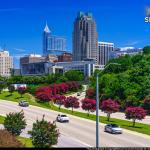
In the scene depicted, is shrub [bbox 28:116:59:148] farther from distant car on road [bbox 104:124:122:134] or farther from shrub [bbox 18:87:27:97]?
shrub [bbox 18:87:27:97]

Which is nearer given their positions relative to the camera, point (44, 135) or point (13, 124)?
point (44, 135)

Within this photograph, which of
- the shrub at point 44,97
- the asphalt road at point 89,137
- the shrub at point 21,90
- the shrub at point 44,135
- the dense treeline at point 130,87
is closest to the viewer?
the shrub at point 44,135

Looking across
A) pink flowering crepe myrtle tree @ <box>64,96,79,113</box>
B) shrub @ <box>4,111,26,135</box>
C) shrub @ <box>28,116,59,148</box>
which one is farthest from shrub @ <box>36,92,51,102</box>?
shrub @ <box>28,116,59,148</box>

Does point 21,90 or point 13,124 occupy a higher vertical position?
point 21,90

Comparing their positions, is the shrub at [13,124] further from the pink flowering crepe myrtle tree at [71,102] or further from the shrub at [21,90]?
the shrub at [21,90]

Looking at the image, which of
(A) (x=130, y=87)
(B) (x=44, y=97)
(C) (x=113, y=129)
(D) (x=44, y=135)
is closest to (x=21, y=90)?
(B) (x=44, y=97)

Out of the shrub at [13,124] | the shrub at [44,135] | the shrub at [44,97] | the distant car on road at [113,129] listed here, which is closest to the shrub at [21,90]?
the shrub at [44,97]

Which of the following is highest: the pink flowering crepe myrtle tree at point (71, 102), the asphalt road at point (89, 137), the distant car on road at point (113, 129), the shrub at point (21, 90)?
the shrub at point (21, 90)

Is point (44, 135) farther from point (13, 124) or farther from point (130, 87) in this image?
point (130, 87)

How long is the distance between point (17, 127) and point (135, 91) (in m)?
58.9

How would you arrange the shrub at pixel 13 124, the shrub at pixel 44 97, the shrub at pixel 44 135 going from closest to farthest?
the shrub at pixel 44 135, the shrub at pixel 13 124, the shrub at pixel 44 97

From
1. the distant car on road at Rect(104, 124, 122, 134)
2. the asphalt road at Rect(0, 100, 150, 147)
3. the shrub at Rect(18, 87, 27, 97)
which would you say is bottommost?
the asphalt road at Rect(0, 100, 150, 147)

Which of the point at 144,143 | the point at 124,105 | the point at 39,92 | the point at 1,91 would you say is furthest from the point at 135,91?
the point at 144,143

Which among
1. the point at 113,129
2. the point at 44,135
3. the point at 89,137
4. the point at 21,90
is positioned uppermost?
the point at 21,90
